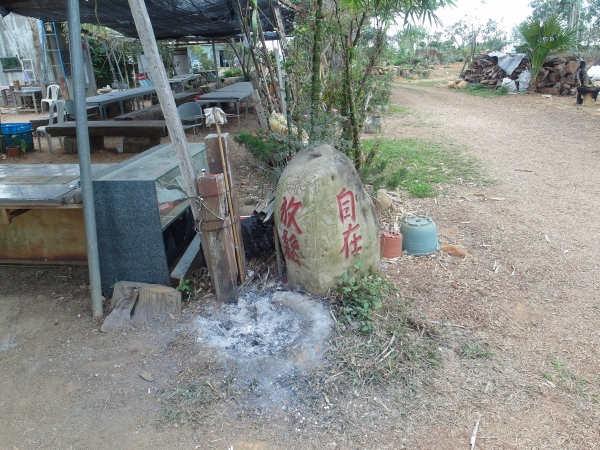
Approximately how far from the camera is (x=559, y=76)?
14.5 m

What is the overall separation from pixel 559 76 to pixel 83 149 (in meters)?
15.6

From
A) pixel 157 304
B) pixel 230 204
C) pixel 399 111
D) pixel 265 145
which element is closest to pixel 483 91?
pixel 399 111

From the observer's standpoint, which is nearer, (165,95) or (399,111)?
(165,95)

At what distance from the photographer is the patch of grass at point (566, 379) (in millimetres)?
2566

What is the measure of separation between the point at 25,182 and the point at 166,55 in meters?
Result: 15.0

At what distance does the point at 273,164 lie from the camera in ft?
17.9

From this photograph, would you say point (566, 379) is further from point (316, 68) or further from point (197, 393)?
point (316, 68)

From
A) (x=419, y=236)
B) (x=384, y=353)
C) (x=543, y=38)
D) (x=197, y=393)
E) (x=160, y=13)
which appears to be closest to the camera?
(x=197, y=393)

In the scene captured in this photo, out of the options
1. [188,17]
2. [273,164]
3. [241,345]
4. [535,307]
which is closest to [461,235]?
[535,307]

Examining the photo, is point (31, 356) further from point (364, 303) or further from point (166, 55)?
point (166, 55)

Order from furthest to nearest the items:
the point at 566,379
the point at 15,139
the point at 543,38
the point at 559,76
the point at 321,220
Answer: the point at 559,76 < the point at 543,38 < the point at 15,139 < the point at 321,220 < the point at 566,379

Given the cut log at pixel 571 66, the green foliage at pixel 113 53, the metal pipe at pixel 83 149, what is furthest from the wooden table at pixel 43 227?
the cut log at pixel 571 66

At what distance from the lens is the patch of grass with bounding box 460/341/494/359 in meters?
2.82

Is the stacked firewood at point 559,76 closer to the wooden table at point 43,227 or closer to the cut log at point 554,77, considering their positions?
the cut log at point 554,77
